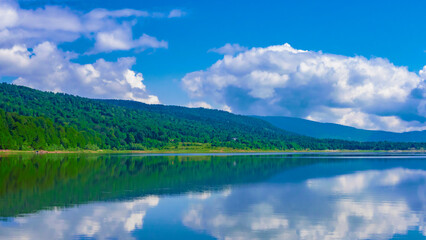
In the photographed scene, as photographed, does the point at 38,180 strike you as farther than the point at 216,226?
Yes

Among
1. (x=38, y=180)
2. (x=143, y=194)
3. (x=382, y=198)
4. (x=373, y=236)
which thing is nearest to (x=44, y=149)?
(x=38, y=180)

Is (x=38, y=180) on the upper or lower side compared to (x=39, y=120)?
lower

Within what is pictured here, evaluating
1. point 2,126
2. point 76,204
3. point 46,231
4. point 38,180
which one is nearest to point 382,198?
point 76,204

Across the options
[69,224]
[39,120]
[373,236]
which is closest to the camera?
[373,236]

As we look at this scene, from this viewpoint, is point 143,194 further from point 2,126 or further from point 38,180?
point 2,126

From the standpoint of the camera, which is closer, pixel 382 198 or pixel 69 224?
pixel 69 224

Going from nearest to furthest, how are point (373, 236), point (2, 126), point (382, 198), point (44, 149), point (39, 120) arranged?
1. point (373, 236)
2. point (382, 198)
3. point (2, 126)
4. point (44, 149)
5. point (39, 120)

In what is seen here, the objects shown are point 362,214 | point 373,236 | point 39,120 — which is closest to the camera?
point 373,236

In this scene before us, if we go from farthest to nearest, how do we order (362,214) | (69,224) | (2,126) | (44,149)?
(44,149) < (2,126) < (362,214) < (69,224)

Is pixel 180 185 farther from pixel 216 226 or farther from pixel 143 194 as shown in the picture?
pixel 216 226

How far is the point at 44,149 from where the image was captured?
148 m

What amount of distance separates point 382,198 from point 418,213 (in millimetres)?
7234

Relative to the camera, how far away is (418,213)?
1155 inches

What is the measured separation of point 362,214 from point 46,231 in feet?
62.3
